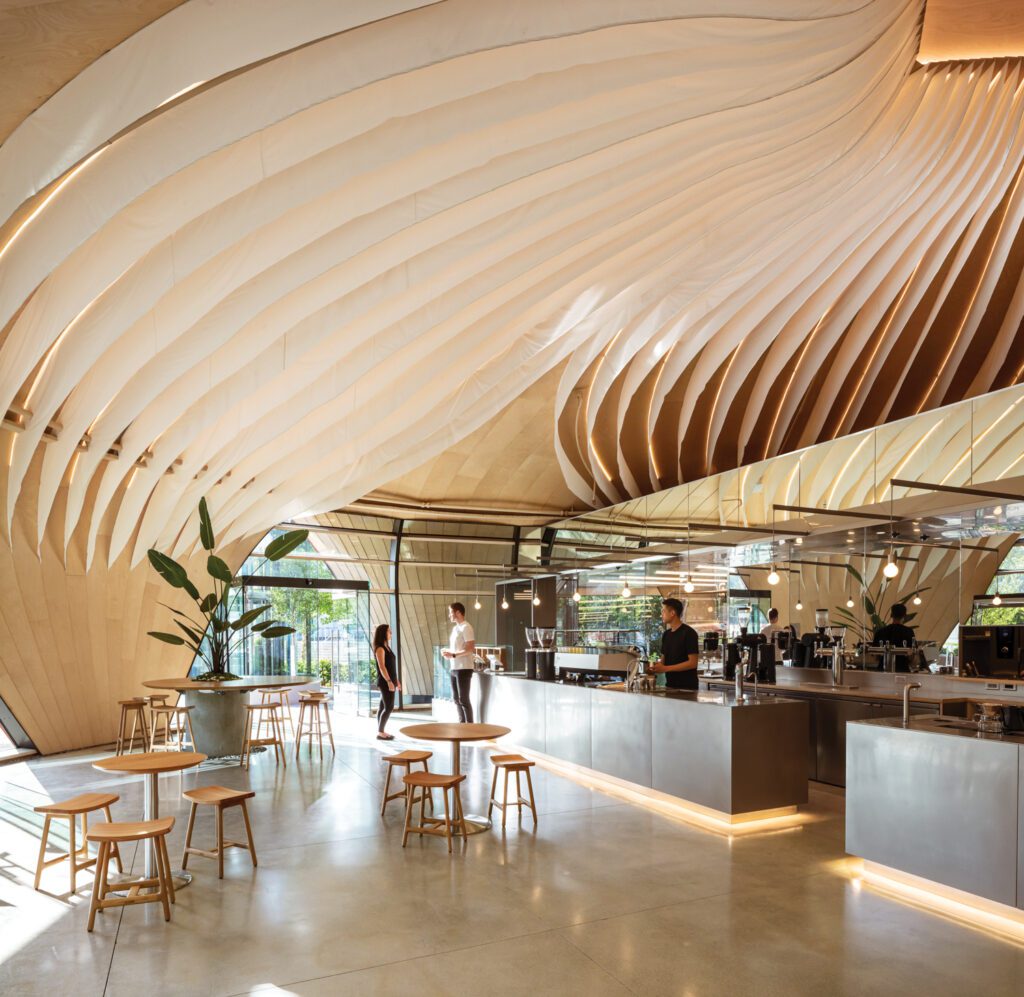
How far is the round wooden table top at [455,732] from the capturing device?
6.22m

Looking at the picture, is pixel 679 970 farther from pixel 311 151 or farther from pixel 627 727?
pixel 311 151

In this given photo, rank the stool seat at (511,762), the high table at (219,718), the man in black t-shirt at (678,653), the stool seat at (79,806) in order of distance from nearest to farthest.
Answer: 1. the stool seat at (79,806)
2. the stool seat at (511,762)
3. the man in black t-shirt at (678,653)
4. the high table at (219,718)

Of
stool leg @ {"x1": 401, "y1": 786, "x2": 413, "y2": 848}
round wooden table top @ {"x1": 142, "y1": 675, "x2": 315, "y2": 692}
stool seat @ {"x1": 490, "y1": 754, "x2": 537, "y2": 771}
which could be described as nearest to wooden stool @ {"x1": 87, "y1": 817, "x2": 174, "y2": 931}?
stool leg @ {"x1": 401, "y1": 786, "x2": 413, "y2": 848}

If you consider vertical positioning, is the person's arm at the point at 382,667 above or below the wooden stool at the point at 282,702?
above

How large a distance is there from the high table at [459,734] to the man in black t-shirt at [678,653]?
6.40 feet

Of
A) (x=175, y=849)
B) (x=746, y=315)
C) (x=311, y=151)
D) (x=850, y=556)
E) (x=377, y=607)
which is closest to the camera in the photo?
(x=311, y=151)

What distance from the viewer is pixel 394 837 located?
245 inches

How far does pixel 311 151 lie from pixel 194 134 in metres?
0.67

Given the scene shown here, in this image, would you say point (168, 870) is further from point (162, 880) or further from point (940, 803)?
point (940, 803)

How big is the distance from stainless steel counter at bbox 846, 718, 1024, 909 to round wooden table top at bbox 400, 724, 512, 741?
256cm

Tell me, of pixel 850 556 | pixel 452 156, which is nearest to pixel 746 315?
pixel 850 556

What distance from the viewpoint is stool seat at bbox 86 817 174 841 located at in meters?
4.30

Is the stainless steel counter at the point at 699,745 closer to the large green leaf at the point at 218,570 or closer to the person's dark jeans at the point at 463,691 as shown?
the person's dark jeans at the point at 463,691

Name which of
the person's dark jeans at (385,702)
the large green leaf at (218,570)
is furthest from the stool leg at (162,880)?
the person's dark jeans at (385,702)
